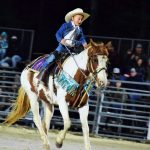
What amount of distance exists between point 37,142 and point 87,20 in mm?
7629

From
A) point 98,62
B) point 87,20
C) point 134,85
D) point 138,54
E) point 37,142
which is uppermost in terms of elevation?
point 87,20

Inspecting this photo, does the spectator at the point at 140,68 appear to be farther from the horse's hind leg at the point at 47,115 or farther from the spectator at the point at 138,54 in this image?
the horse's hind leg at the point at 47,115

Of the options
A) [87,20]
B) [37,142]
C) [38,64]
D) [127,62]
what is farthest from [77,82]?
[87,20]

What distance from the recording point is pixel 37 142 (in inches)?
605

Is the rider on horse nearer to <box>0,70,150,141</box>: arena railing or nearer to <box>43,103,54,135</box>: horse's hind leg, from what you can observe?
<box>43,103,54,135</box>: horse's hind leg

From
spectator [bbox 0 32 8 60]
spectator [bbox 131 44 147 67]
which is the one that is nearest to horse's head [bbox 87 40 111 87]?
spectator [bbox 131 44 147 67]

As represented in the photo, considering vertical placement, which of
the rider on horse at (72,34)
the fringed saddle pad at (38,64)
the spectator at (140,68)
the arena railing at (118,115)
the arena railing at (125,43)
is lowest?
the arena railing at (118,115)

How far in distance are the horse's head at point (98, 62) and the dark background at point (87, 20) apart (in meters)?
9.44

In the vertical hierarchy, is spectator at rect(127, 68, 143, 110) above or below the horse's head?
below

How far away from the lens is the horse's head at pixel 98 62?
11.8m

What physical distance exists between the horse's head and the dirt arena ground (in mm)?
2568

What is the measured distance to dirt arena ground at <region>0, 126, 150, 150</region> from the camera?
14.3m

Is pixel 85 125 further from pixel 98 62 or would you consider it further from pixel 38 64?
pixel 38 64

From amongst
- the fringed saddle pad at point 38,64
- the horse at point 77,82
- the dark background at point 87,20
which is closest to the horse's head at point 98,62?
the horse at point 77,82
